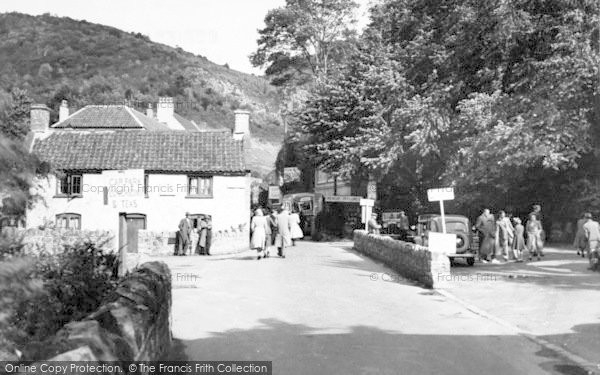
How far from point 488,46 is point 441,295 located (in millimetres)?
7165

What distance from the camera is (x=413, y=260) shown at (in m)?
17.8

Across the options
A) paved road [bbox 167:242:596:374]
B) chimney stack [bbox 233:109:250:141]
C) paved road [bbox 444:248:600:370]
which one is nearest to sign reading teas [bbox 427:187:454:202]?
paved road [bbox 444:248:600:370]

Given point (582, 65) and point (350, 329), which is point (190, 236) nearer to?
point (582, 65)

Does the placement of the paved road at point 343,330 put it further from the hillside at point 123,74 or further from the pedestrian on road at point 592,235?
the hillside at point 123,74

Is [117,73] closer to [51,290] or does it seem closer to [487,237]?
[487,237]

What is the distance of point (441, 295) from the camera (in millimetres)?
14484

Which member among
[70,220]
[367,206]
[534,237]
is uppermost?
[367,206]

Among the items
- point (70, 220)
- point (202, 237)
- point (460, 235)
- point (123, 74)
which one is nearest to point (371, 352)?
point (460, 235)

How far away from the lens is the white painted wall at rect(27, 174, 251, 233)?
112ft

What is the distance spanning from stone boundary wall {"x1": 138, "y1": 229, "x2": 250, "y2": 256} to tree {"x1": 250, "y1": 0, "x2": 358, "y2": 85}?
19754 millimetres

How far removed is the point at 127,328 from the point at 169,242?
24.0 metres

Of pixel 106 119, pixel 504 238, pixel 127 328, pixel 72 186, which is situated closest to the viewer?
pixel 127 328

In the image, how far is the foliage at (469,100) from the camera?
17.5 m

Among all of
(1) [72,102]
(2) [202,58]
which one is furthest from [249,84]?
(1) [72,102]
